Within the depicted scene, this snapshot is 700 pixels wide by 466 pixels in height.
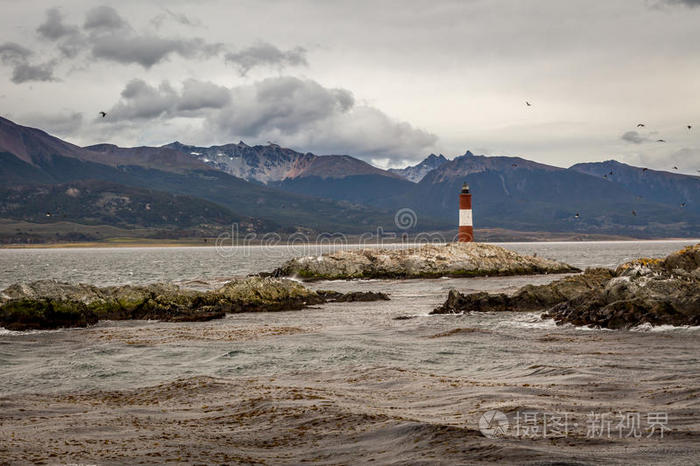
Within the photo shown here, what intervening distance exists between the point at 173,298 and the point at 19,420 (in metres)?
29.3

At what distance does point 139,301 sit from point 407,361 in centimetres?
2434

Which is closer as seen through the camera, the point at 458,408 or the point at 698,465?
the point at 698,465

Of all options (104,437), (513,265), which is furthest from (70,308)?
(513,265)

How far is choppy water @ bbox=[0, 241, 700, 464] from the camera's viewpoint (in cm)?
1619

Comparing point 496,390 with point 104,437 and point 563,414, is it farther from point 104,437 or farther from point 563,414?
point 104,437

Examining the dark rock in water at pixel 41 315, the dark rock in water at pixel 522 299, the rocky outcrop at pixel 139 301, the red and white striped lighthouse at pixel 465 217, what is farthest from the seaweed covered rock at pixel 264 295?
the red and white striped lighthouse at pixel 465 217

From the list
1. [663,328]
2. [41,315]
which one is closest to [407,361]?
[663,328]

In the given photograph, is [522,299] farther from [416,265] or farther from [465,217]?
[465,217]

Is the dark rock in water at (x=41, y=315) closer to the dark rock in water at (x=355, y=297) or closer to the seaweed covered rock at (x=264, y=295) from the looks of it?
the seaweed covered rock at (x=264, y=295)

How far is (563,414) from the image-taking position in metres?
14.2

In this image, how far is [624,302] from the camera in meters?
31.5

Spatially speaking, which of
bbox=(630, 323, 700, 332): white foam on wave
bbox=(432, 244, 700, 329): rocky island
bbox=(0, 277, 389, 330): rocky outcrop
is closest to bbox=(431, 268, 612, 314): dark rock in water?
bbox=(432, 244, 700, 329): rocky island

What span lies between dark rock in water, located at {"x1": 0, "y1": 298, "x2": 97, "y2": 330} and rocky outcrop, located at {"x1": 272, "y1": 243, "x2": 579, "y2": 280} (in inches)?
1736

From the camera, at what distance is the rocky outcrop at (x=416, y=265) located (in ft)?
269
